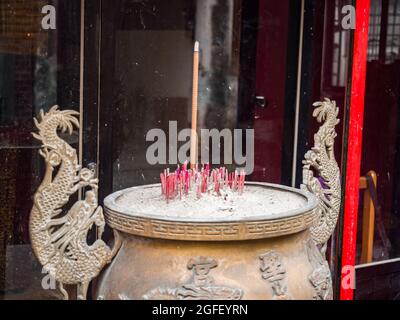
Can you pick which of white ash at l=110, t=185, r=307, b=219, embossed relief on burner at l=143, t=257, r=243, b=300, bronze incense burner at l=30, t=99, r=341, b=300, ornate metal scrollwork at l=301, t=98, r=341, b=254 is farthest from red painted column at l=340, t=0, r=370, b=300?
embossed relief on burner at l=143, t=257, r=243, b=300

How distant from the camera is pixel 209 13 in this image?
2881 millimetres

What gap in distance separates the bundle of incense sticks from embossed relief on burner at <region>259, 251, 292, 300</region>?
0.30 metres

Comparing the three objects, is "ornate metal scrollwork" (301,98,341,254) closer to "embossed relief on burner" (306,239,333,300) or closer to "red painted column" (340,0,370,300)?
"red painted column" (340,0,370,300)

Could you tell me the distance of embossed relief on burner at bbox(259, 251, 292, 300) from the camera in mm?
1723

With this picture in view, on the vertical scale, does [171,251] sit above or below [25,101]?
below

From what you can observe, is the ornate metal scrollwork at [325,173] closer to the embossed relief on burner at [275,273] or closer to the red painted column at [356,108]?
the red painted column at [356,108]

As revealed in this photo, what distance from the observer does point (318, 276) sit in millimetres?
1850

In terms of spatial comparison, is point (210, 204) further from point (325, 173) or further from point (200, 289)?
point (325, 173)

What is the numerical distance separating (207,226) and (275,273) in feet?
0.73

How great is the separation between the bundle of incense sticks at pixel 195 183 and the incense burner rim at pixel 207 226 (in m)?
0.21

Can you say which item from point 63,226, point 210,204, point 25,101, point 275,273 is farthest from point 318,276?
point 25,101

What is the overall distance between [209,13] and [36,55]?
816 mm
